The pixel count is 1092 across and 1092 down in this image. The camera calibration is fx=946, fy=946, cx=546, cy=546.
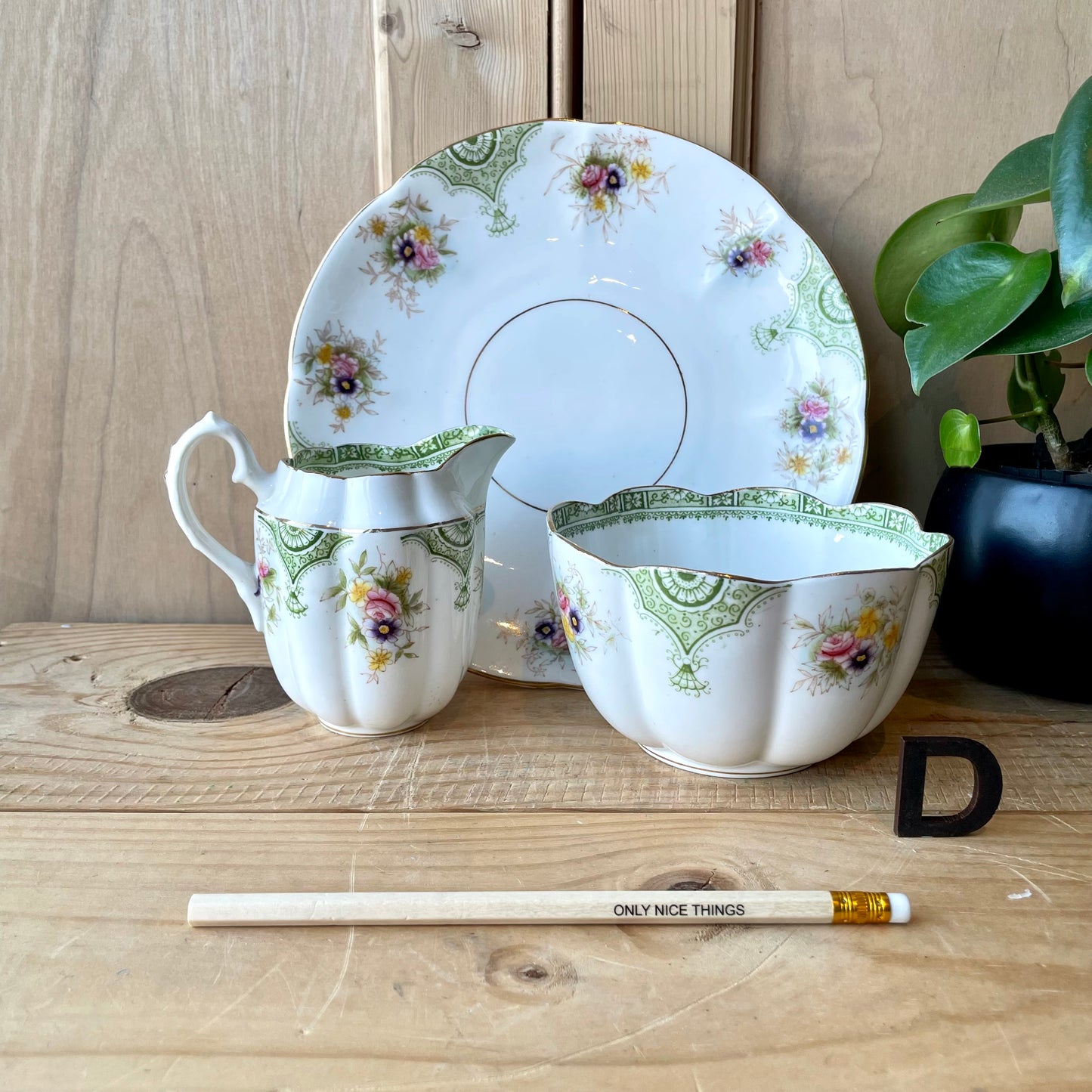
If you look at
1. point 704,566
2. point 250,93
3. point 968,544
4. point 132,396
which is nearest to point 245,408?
point 132,396

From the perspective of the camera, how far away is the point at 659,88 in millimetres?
624

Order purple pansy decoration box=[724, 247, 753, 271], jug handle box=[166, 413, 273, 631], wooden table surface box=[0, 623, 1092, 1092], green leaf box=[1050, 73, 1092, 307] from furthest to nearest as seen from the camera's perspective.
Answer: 1. purple pansy decoration box=[724, 247, 753, 271]
2. jug handle box=[166, 413, 273, 631]
3. green leaf box=[1050, 73, 1092, 307]
4. wooden table surface box=[0, 623, 1092, 1092]

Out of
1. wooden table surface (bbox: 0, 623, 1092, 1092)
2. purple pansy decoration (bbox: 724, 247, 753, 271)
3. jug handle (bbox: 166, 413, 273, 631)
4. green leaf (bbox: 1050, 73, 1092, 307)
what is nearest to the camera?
wooden table surface (bbox: 0, 623, 1092, 1092)

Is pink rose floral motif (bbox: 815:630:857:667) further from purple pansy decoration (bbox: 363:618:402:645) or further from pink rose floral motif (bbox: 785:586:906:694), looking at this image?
purple pansy decoration (bbox: 363:618:402:645)

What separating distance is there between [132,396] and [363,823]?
40 centimetres

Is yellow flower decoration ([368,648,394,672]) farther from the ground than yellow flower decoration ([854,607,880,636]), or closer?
closer

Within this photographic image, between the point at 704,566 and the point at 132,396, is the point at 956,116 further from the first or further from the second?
the point at 132,396

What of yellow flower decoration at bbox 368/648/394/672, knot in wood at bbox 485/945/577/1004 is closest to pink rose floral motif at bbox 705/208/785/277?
yellow flower decoration at bbox 368/648/394/672

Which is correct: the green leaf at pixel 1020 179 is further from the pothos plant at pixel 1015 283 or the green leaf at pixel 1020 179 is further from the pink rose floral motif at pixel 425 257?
the pink rose floral motif at pixel 425 257

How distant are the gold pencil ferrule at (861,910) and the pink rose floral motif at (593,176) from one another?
17.4 inches

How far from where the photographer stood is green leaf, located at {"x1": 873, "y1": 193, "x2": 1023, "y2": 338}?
22.4 inches

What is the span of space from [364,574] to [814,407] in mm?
312

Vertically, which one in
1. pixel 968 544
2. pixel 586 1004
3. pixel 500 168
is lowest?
pixel 586 1004

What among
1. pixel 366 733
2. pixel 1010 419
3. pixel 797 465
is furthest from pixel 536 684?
pixel 1010 419
